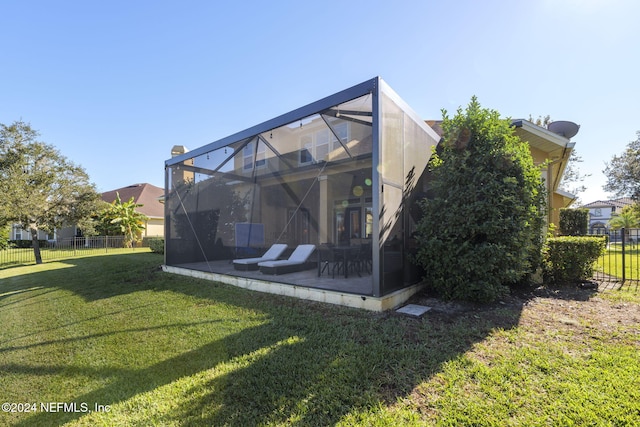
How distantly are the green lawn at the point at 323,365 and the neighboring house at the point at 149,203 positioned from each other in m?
21.0

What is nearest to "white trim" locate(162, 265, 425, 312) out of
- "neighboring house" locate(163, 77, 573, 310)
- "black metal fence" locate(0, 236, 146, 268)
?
"neighboring house" locate(163, 77, 573, 310)

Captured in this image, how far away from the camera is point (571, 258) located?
19.6 ft

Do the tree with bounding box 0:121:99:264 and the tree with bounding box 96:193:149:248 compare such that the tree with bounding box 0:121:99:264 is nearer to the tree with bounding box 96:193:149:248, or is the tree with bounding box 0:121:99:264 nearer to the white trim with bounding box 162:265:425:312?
the tree with bounding box 96:193:149:248

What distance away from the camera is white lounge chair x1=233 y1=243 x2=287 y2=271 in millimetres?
7648

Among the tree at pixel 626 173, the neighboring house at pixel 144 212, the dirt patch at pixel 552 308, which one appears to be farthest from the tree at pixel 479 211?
the tree at pixel 626 173

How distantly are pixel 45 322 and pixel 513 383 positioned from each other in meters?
6.28

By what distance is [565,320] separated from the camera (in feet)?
13.3

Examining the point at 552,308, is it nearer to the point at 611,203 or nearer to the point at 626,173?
the point at 626,173

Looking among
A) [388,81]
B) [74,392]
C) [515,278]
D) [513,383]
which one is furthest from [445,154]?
[74,392]

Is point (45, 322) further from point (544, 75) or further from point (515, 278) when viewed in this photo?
point (544, 75)

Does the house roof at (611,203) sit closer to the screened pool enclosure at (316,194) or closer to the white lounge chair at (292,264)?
the screened pool enclosure at (316,194)

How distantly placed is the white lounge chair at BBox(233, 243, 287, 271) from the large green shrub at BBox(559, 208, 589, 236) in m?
13.4

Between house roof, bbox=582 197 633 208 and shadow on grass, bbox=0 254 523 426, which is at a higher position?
house roof, bbox=582 197 633 208

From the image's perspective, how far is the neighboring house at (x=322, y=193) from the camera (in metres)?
4.66
